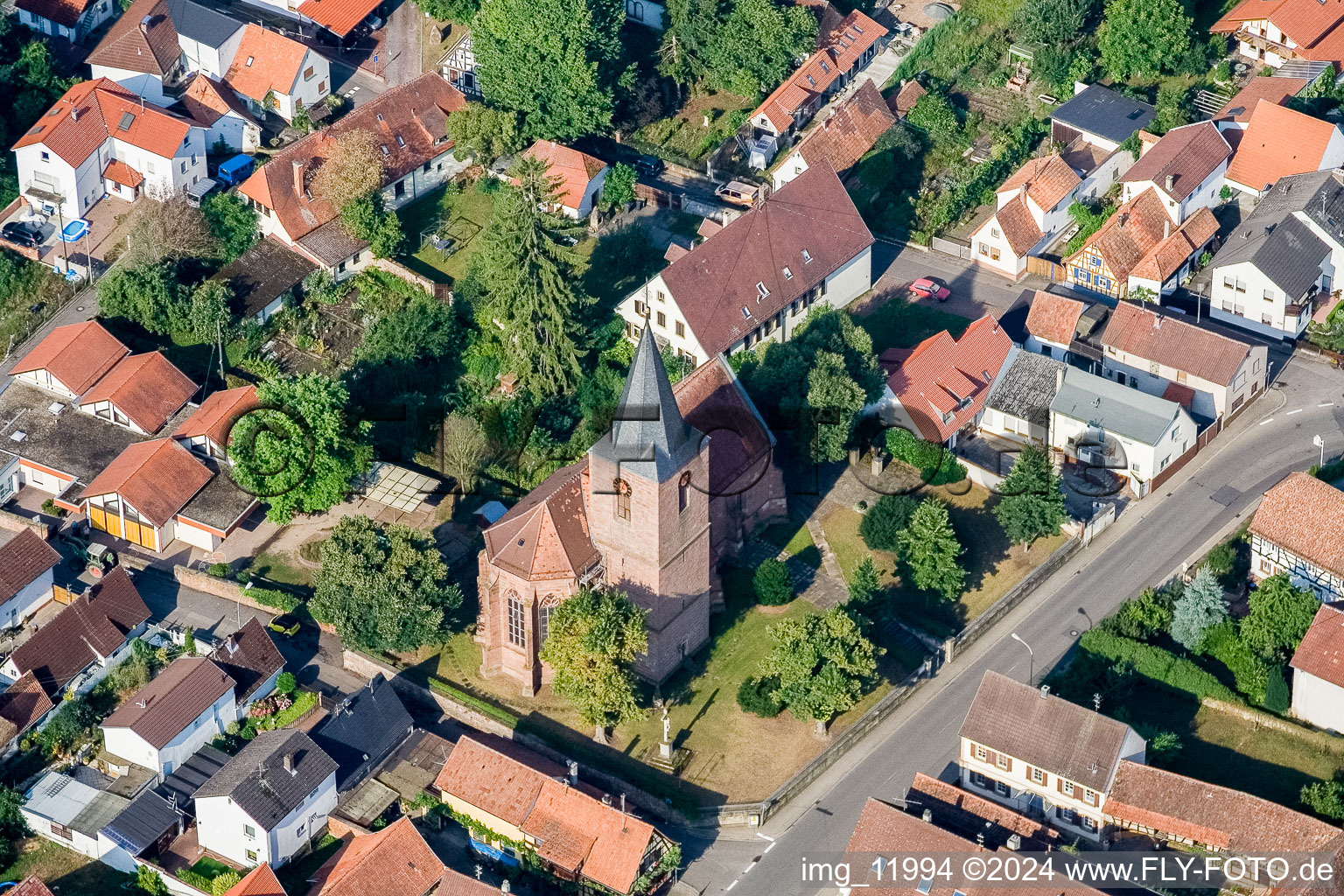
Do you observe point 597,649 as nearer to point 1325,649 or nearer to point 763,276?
point 763,276

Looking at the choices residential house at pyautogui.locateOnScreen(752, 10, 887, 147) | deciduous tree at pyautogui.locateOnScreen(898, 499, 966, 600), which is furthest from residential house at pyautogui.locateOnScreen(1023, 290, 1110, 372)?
residential house at pyautogui.locateOnScreen(752, 10, 887, 147)

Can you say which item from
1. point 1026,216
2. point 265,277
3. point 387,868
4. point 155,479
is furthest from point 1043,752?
point 265,277

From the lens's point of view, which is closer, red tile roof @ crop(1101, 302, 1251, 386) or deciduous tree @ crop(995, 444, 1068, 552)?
deciduous tree @ crop(995, 444, 1068, 552)

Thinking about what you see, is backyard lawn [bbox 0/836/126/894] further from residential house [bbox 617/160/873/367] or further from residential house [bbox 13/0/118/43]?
residential house [bbox 13/0/118/43]

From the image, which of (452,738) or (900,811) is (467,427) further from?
(900,811)

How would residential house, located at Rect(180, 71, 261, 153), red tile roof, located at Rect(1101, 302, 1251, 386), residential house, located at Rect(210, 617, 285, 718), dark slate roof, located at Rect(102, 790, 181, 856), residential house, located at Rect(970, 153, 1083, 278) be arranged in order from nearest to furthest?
1. dark slate roof, located at Rect(102, 790, 181, 856)
2. residential house, located at Rect(210, 617, 285, 718)
3. red tile roof, located at Rect(1101, 302, 1251, 386)
4. residential house, located at Rect(970, 153, 1083, 278)
5. residential house, located at Rect(180, 71, 261, 153)

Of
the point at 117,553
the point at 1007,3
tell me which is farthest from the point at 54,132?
the point at 1007,3
